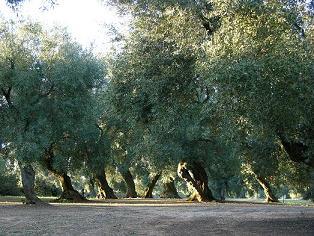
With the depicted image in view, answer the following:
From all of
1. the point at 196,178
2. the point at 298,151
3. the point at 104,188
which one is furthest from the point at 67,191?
the point at 298,151

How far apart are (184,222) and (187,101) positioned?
5233 millimetres

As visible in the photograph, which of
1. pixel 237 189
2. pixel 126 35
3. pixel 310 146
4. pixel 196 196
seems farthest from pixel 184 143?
pixel 237 189

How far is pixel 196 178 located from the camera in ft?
132

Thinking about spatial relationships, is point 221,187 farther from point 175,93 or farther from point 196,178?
point 175,93

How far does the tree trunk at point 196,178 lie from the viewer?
39406mm

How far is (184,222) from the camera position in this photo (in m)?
19.3

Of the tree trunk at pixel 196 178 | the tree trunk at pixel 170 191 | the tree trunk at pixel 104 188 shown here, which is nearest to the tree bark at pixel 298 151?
the tree trunk at pixel 196 178

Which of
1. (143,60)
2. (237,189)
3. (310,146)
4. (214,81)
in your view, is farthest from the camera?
(237,189)

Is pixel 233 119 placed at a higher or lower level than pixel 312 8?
lower

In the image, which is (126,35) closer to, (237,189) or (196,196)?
(196,196)

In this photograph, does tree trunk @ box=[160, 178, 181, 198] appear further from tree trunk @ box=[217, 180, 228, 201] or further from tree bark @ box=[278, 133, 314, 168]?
tree bark @ box=[278, 133, 314, 168]

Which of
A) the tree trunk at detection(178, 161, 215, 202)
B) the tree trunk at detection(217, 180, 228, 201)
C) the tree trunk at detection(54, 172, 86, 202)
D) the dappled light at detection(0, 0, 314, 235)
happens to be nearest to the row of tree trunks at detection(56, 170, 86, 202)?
the tree trunk at detection(54, 172, 86, 202)

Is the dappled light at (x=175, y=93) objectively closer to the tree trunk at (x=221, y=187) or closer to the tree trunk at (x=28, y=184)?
the tree trunk at (x=28, y=184)

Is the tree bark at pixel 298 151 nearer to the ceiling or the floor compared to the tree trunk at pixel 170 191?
nearer to the floor
